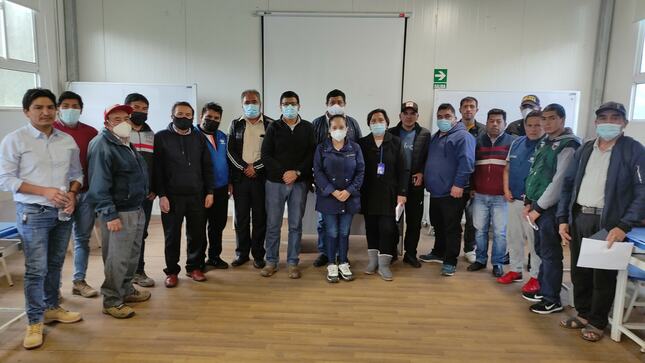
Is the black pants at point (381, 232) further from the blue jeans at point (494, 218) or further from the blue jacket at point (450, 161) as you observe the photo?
the blue jeans at point (494, 218)

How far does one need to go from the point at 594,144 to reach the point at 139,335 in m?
3.24

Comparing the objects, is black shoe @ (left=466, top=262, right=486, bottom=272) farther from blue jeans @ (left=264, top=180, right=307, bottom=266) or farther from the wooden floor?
blue jeans @ (left=264, top=180, right=307, bottom=266)

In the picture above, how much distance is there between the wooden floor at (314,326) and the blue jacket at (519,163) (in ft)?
2.92

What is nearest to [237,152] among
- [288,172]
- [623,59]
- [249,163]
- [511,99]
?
[249,163]

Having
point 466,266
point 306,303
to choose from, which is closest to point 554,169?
point 466,266

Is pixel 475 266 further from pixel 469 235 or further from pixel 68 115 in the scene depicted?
pixel 68 115

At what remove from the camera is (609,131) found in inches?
97.0

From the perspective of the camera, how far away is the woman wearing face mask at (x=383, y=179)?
356 cm

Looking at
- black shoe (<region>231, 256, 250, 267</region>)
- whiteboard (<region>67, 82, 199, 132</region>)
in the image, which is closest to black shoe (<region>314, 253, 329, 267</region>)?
black shoe (<region>231, 256, 250, 267</region>)

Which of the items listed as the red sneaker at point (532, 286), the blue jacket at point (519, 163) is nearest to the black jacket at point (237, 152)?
the blue jacket at point (519, 163)

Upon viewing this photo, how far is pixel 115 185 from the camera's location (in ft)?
8.71

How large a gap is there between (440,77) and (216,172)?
143 inches

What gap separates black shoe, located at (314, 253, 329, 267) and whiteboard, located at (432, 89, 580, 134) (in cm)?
293

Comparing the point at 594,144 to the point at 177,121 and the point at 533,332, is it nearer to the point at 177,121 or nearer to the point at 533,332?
the point at 533,332
